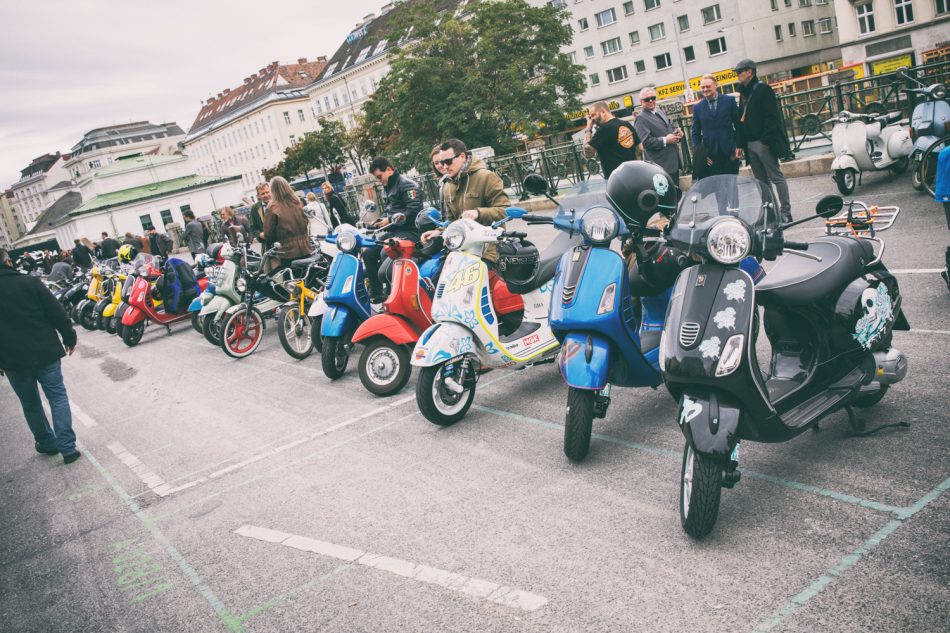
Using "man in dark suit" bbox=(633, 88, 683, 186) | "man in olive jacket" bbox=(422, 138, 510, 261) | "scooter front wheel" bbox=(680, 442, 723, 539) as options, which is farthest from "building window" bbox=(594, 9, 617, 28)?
"scooter front wheel" bbox=(680, 442, 723, 539)

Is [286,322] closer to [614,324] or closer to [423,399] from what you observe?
[423,399]

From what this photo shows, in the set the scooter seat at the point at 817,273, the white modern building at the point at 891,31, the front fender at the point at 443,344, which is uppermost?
the white modern building at the point at 891,31

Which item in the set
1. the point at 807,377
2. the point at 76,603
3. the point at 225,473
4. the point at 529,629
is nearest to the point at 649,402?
the point at 807,377

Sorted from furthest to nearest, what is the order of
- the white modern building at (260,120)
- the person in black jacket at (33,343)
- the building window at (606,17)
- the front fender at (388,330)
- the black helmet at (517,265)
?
the white modern building at (260,120) → the building window at (606,17) → the person in black jacket at (33,343) → the front fender at (388,330) → the black helmet at (517,265)

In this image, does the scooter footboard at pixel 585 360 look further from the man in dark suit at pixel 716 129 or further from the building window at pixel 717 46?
the building window at pixel 717 46

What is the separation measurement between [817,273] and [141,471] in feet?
17.6

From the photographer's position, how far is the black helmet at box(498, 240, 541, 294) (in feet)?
19.3

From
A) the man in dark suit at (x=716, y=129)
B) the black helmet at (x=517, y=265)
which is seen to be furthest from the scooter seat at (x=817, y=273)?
the man in dark suit at (x=716, y=129)

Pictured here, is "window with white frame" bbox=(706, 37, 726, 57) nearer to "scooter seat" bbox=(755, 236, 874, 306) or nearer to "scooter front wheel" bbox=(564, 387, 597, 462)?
"scooter seat" bbox=(755, 236, 874, 306)

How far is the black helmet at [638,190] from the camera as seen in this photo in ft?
14.1

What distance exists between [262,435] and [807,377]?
4.51m

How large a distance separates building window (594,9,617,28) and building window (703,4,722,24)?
9.05 meters

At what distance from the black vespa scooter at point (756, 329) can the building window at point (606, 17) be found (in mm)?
65469

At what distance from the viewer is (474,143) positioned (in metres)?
46.0
